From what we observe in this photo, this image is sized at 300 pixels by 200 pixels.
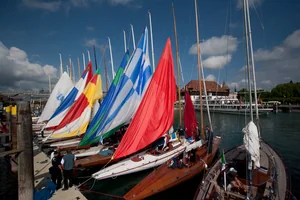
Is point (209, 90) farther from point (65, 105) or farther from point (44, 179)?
point (44, 179)

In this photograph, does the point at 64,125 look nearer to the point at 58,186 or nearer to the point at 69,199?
the point at 58,186

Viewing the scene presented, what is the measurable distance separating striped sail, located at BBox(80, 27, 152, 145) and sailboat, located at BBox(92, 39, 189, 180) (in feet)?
7.06

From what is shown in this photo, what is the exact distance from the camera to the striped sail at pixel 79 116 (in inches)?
548

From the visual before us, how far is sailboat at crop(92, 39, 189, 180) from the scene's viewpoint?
847 cm

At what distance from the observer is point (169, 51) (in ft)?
36.5

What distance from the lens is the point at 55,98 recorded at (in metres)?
20.3

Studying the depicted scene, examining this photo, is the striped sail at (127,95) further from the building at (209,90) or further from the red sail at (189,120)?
the building at (209,90)

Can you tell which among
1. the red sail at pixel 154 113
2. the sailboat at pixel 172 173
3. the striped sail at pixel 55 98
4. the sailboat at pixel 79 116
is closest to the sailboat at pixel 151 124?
the red sail at pixel 154 113

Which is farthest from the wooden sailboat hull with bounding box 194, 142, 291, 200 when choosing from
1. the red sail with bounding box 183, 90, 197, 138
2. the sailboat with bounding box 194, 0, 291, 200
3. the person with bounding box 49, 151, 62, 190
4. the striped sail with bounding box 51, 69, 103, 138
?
the striped sail with bounding box 51, 69, 103, 138

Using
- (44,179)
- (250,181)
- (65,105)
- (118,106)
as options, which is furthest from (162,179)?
(65,105)

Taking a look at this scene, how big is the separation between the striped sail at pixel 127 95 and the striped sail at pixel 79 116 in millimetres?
3632

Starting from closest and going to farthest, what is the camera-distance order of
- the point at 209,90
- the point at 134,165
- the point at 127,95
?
the point at 134,165
the point at 127,95
the point at 209,90

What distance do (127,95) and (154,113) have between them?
2930 millimetres

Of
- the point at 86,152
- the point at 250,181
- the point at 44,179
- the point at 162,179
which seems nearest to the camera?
the point at 250,181
